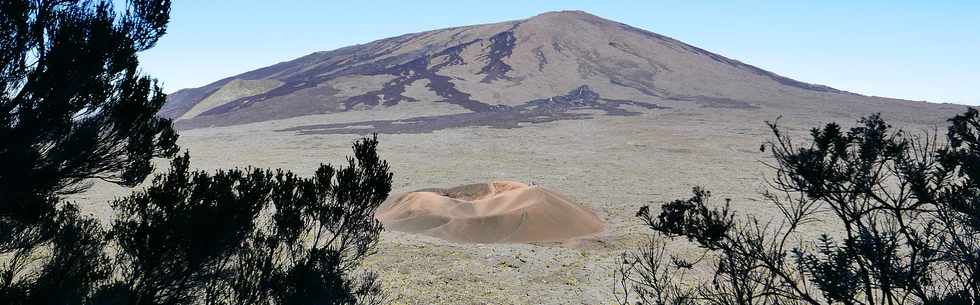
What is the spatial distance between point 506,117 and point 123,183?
62.7 m

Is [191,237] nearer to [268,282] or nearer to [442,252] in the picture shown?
[268,282]

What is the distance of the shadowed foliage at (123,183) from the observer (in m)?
7.41

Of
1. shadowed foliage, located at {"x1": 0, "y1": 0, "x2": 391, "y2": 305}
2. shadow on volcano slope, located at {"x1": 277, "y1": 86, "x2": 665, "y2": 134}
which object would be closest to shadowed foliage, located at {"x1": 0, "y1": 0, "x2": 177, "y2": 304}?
shadowed foliage, located at {"x1": 0, "y1": 0, "x2": 391, "y2": 305}

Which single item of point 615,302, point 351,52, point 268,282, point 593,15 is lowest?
point 615,302

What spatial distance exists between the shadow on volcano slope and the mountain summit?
17 centimetres

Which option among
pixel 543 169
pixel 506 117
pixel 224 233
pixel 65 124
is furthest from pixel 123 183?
pixel 506 117

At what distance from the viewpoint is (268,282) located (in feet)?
28.8

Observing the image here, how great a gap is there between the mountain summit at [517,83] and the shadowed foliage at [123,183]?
172 ft

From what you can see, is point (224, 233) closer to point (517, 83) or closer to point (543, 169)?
point (543, 169)

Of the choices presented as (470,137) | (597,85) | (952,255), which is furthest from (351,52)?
(952,255)

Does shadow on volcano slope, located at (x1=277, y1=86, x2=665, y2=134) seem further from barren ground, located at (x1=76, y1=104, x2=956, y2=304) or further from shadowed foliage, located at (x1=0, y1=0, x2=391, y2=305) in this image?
shadowed foliage, located at (x1=0, y1=0, x2=391, y2=305)

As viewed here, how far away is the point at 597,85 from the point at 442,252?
84087 millimetres

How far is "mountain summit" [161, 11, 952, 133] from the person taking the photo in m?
81.1

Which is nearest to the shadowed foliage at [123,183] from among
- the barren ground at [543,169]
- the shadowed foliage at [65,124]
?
the shadowed foliage at [65,124]
